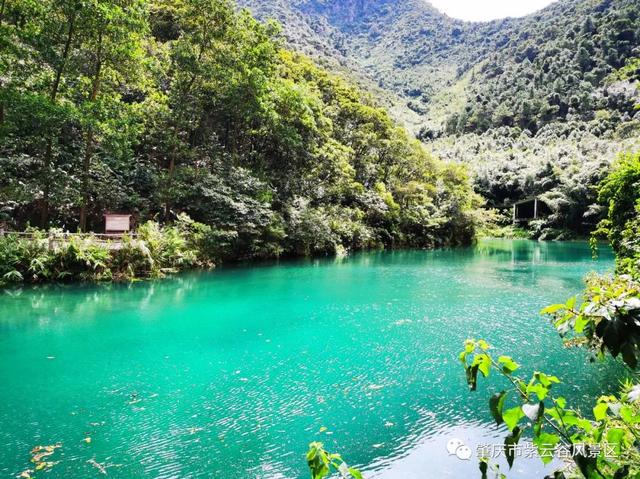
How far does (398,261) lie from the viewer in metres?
26.5

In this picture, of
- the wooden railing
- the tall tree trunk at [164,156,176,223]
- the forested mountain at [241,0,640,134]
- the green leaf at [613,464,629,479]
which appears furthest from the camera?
the forested mountain at [241,0,640,134]

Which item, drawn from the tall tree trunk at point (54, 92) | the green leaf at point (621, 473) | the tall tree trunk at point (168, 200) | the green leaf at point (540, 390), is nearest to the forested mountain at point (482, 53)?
the tall tree trunk at point (168, 200)

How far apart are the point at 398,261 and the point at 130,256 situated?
49.8 ft

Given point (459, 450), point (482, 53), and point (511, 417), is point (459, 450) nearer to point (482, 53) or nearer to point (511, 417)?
point (511, 417)

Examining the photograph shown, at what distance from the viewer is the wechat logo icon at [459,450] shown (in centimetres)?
514

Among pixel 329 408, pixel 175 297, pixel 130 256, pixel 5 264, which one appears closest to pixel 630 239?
pixel 329 408

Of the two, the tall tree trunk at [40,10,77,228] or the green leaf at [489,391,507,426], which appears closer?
the green leaf at [489,391,507,426]

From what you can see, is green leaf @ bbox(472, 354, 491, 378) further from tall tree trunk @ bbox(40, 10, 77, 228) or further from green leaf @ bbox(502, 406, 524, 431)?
tall tree trunk @ bbox(40, 10, 77, 228)

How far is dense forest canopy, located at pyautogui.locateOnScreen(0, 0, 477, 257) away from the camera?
55.7 ft

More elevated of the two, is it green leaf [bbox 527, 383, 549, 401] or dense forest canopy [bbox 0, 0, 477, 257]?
dense forest canopy [bbox 0, 0, 477, 257]

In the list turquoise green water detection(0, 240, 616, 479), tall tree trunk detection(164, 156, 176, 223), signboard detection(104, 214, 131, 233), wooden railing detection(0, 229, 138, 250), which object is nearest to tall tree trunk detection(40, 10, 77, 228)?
wooden railing detection(0, 229, 138, 250)

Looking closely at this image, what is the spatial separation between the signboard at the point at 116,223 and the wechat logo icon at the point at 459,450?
52.7ft

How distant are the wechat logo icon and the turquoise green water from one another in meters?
0.06

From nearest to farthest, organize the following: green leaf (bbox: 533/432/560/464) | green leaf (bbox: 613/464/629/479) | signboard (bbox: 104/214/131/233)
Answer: green leaf (bbox: 613/464/629/479) < green leaf (bbox: 533/432/560/464) < signboard (bbox: 104/214/131/233)
